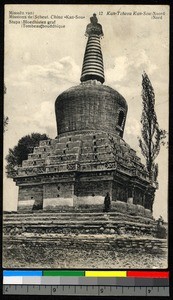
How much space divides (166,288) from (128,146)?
2532 mm

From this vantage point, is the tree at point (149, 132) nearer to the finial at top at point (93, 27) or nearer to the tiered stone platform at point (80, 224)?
the tiered stone platform at point (80, 224)

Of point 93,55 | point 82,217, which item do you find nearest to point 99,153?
A: point 82,217

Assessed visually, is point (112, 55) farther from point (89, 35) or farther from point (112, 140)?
point (112, 140)

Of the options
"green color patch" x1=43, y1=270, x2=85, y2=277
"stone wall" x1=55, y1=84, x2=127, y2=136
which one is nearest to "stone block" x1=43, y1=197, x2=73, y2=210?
"green color patch" x1=43, y1=270, x2=85, y2=277

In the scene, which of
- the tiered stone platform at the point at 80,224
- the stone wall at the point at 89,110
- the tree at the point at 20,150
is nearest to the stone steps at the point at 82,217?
the tiered stone platform at the point at 80,224

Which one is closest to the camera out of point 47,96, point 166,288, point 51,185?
point 166,288

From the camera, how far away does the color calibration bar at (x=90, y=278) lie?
25.2 feet

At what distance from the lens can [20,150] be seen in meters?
8.30

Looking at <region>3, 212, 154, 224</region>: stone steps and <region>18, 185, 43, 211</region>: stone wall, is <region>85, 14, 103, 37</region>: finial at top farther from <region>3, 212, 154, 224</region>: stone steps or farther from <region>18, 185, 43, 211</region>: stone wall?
<region>3, 212, 154, 224</region>: stone steps

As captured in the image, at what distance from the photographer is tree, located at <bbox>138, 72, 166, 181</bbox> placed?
8.10 meters

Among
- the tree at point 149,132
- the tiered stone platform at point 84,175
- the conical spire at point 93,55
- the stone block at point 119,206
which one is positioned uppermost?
the conical spire at point 93,55

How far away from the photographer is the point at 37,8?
803 centimetres

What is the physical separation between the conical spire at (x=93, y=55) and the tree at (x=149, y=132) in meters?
0.97

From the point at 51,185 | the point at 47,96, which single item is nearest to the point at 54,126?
the point at 47,96
